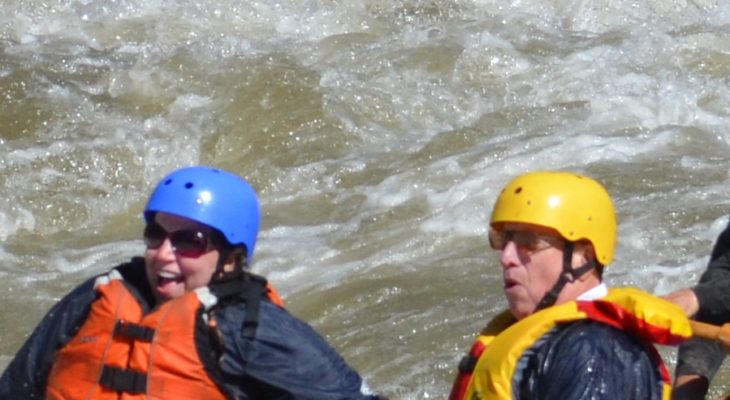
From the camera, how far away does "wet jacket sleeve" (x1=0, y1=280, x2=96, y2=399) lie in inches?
132

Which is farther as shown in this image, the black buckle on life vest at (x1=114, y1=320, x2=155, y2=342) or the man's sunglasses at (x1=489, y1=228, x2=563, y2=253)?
the black buckle on life vest at (x1=114, y1=320, x2=155, y2=342)

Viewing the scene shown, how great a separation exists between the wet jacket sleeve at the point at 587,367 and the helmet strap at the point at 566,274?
11 cm

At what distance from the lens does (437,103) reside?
9.56 metres

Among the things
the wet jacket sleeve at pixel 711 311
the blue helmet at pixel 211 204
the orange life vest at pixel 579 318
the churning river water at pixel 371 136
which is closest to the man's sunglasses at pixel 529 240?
the orange life vest at pixel 579 318

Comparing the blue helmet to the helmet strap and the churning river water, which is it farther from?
the churning river water

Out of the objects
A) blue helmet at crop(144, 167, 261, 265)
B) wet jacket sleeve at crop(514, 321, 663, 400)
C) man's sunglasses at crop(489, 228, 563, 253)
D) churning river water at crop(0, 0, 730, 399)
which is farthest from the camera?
churning river water at crop(0, 0, 730, 399)

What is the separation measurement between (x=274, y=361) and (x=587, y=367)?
2.08 feet

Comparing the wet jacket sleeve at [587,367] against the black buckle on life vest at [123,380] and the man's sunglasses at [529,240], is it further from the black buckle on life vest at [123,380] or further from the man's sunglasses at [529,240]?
the black buckle on life vest at [123,380]

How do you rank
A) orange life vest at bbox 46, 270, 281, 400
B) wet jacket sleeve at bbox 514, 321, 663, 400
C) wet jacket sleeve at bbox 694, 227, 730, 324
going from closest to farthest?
wet jacket sleeve at bbox 514, 321, 663, 400, orange life vest at bbox 46, 270, 281, 400, wet jacket sleeve at bbox 694, 227, 730, 324

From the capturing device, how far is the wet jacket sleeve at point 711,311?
3.97m

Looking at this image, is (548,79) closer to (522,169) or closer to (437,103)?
(437,103)

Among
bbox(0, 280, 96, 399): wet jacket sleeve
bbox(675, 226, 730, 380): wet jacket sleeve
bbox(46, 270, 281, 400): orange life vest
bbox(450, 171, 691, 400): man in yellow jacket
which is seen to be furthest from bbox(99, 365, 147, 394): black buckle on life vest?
bbox(675, 226, 730, 380): wet jacket sleeve

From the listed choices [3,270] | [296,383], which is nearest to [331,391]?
[296,383]

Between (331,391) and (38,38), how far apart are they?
807 cm
